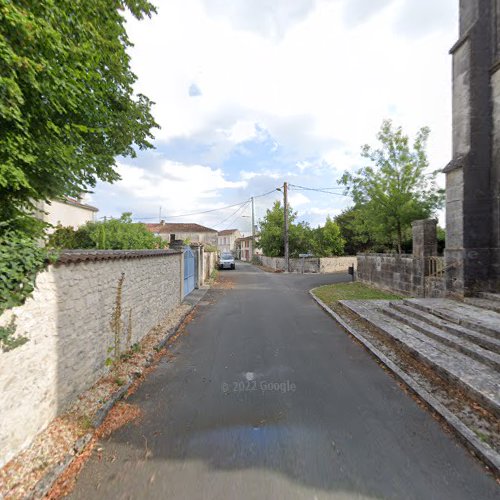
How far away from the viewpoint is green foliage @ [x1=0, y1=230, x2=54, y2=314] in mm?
2371

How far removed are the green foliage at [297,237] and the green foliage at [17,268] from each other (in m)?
26.6

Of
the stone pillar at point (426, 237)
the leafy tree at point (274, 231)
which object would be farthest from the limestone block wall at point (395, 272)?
the leafy tree at point (274, 231)

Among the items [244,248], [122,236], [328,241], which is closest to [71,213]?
[122,236]

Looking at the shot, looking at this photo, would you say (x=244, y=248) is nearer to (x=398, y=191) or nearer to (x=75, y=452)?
(x=398, y=191)

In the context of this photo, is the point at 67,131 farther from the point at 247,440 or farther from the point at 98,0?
the point at 247,440

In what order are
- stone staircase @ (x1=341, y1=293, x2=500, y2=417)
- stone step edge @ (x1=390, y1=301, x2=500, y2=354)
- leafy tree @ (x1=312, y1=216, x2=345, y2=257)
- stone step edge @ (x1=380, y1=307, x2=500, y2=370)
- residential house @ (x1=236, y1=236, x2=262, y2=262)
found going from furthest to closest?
residential house @ (x1=236, y1=236, x2=262, y2=262) < leafy tree @ (x1=312, y1=216, x2=345, y2=257) < stone step edge @ (x1=390, y1=301, x2=500, y2=354) < stone step edge @ (x1=380, y1=307, x2=500, y2=370) < stone staircase @ (x1=341, y1=293, x2=500, y2=417)

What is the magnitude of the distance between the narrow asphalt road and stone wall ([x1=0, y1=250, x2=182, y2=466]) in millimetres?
795

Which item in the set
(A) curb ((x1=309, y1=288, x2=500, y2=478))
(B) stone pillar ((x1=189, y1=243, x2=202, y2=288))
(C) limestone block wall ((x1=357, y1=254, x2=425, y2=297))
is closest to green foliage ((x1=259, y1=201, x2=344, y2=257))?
(C) limestone block wall ((x1=357, y1=254, x2=425, y2=297))

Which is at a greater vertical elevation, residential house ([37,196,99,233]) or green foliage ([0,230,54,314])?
residential house ([37,196,99,233])

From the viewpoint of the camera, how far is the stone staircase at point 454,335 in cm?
396

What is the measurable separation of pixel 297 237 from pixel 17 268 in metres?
28.3

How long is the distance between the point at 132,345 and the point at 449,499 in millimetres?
5093

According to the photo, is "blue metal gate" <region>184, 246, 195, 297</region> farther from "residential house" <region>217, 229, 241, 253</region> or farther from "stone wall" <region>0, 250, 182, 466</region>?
"residential house" <region>217, 229, 241, 253</region>

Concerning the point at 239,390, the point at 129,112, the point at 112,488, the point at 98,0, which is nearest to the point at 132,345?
the point at 239,390
